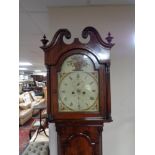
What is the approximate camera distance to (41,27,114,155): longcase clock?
1.47 m

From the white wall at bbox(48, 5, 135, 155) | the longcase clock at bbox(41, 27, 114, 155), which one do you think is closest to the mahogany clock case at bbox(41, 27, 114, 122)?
the longcase clock at bbox(41, 27, 114, 155)

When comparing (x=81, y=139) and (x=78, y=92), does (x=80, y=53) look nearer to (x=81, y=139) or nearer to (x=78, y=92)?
(x=78, y=92)

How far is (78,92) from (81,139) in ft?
1.14

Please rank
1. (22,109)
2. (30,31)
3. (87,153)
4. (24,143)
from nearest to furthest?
(87,153)
(30,31)
(24,143)
(22,109)

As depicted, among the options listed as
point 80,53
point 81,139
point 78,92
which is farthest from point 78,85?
point 81,139

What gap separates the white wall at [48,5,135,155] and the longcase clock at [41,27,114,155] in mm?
481

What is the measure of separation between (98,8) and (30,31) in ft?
4.54

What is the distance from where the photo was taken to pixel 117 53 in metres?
2.00

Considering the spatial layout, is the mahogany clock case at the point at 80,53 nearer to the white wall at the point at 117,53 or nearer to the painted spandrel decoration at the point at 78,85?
the painted spandrel decoration at the point at 78,85

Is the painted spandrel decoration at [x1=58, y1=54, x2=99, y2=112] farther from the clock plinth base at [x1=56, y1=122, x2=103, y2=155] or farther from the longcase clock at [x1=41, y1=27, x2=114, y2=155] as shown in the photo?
the clock plinth base at [x1=56, y1=122, x2=103, y2=155]

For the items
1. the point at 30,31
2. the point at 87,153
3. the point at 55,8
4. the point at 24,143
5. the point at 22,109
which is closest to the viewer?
the point at 87,153
